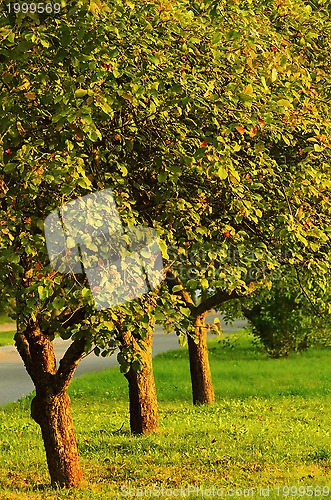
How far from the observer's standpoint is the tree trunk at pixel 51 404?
1011 centimetres

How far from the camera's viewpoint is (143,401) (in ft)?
47.6

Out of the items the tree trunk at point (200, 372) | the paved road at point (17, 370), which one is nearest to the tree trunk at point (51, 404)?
the tree trunk at point (200, 372)

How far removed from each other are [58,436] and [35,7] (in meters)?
5.80

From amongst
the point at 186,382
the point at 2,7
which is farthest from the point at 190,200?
the point at 186,382

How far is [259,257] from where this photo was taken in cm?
836

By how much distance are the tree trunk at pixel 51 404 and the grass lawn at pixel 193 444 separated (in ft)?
1.16

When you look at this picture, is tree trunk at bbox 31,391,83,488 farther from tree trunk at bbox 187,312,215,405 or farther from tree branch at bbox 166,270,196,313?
tree trunk at bbox 187,312,215,405

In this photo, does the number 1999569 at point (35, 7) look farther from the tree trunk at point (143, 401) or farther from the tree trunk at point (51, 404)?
the tree trunk at point (143, 401)

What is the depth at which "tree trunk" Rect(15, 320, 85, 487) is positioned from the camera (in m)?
10.1

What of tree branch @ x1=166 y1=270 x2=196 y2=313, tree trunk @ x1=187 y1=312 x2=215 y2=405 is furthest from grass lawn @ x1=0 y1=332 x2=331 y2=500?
tree branch @ x1=166 y1=270 x2=196 y2=313

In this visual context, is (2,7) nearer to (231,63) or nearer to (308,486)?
(231,63)

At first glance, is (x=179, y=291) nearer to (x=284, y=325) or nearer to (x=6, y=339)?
(x=284, y=325)

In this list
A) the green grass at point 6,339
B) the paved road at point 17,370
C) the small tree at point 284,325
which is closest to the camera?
the paved road at point 17,370

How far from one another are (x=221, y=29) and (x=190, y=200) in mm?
2380
